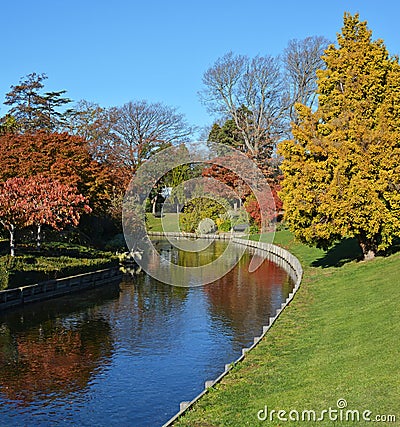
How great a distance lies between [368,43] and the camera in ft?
92.9

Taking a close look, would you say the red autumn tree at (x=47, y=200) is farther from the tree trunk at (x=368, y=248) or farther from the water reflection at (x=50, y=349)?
Answer: the tree trunk at (x=368, y=248)

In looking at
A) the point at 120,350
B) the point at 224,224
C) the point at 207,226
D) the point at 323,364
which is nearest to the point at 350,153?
the point at 120,350

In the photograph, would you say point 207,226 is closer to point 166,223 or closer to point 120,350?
point 166,223

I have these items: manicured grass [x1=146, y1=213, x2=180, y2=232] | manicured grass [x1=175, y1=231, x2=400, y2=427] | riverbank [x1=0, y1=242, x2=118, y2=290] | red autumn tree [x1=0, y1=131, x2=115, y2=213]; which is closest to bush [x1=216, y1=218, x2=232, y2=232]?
manicured grass [x1=146, y1=213, x2=180, y2=232]

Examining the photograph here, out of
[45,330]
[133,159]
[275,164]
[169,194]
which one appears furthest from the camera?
[169,194]

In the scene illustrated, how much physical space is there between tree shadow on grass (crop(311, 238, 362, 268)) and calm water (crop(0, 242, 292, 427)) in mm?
3293

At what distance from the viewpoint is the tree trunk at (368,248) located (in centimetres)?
2956

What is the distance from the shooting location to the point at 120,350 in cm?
1983

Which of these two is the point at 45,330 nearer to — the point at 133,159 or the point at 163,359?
the point at 163,359

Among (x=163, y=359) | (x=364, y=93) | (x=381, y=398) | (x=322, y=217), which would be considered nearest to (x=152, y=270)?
(x=322, y=217)

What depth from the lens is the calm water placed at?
47.5ft

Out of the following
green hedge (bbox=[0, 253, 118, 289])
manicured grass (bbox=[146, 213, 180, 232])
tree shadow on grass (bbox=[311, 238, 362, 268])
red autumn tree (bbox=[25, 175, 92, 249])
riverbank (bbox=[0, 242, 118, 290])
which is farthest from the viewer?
manicured grass (bbox=[146, 213, 180, 232])

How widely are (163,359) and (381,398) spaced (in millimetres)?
9579

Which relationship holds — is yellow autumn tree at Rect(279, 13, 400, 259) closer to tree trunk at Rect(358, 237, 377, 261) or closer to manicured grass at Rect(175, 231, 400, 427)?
tree trunk at Rect(358, 237, 377, 261)
